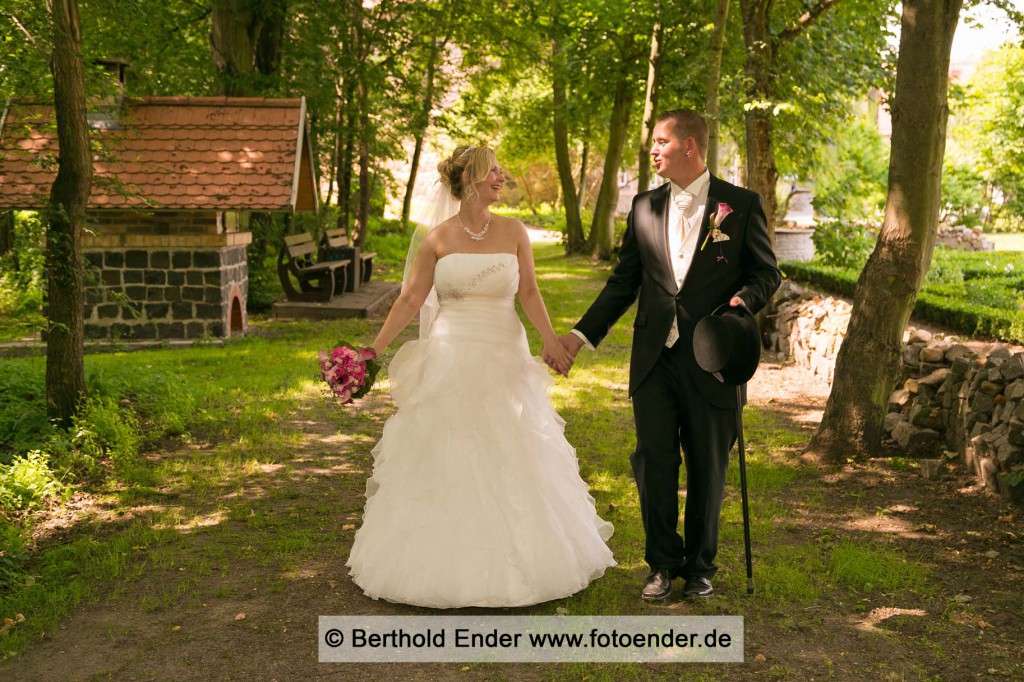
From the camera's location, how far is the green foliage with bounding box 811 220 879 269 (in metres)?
16.5

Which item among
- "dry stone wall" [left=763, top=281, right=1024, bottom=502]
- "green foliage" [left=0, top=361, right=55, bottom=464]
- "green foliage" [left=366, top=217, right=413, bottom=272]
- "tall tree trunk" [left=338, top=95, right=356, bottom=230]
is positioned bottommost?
"green foliage" [left=0, top=361, right=55, bottom=464]

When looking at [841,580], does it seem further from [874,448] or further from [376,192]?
[376,192]

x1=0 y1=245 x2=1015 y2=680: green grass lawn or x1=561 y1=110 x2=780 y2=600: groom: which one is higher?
x1=561 y1=110 x2=780 y2=600: groom

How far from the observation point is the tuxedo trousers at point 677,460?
16.4 ft

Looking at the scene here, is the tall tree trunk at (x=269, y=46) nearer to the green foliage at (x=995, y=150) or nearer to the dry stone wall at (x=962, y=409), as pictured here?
the dry stone wall at (x=962, y=409)

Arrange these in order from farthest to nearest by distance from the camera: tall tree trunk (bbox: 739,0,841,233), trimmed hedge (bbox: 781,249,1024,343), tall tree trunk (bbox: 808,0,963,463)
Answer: tall tree trunk (bbox: 739,0,841,233)
trimmed hedge (bbox: 781,249,1024,343)
tall tree trunk (bbox: 808,0,963,463)

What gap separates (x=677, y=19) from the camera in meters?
19.5

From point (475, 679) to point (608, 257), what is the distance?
72.8ft

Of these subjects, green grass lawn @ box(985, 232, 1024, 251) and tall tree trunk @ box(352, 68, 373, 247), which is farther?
green grass lawn @ box(985, 232, 1024, 251)

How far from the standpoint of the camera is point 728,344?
15.4 feet

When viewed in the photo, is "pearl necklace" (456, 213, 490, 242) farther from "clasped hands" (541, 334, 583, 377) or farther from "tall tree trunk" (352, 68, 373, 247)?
"tall tree trunk" (352, 68, 373, 247)

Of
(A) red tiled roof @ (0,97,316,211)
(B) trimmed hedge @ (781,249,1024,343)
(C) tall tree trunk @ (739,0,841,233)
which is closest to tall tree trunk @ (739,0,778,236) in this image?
(C) tall tree trunk @ (739,0,841,233)

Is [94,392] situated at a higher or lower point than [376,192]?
lower

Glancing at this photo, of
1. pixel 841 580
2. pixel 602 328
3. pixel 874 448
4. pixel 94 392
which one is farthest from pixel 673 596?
pixel 94 392
